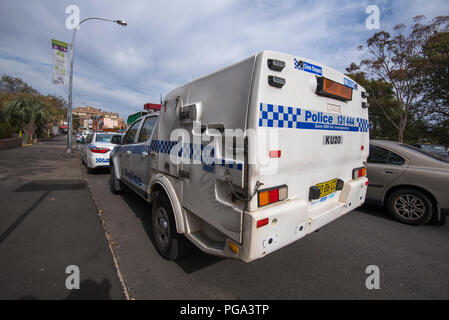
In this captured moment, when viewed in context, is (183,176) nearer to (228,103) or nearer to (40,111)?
(228,103)

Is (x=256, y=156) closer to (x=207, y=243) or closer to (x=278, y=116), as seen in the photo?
(x=278, y=116)

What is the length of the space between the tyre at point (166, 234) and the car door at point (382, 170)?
12.3 feet

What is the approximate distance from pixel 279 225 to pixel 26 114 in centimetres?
2705

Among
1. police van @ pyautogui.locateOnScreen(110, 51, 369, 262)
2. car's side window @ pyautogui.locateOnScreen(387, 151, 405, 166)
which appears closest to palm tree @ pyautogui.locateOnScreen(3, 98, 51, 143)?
police van @ pyautogui.locateOnScreen(110, 51, 369, 262)

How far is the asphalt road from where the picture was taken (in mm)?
2137

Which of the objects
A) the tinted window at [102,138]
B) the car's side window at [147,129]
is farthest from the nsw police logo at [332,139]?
the tinted window at [102,138]

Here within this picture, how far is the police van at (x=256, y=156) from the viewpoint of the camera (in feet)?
5.39

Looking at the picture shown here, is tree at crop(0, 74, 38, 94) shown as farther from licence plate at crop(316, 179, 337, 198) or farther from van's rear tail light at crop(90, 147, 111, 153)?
licence plate at crop(316, 179, 337, 198)

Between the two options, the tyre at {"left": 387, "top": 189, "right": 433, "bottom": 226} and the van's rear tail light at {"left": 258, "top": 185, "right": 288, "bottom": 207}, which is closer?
the van's rear tail light at {"left": 258, "top": 185, "right": 288, "bottom": 207}

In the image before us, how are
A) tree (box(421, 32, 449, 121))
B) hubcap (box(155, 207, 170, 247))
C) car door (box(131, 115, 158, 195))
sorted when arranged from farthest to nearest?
tree (box(421, 32, 449, 121)) < car door (box(131, 115, 158, 195)) < hubcap (box(155, 207, 170, 247))

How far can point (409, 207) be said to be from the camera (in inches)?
148

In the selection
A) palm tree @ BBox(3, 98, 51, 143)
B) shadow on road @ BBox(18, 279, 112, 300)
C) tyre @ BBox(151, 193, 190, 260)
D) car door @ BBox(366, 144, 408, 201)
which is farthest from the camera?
palm tree @ BBox(3, 98, 51, 143)

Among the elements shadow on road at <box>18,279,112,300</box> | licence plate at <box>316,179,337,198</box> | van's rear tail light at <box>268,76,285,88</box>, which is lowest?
shadow on road at <box>18,279,112,300</box>

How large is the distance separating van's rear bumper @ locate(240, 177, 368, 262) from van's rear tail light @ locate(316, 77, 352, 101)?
3.67 ft
